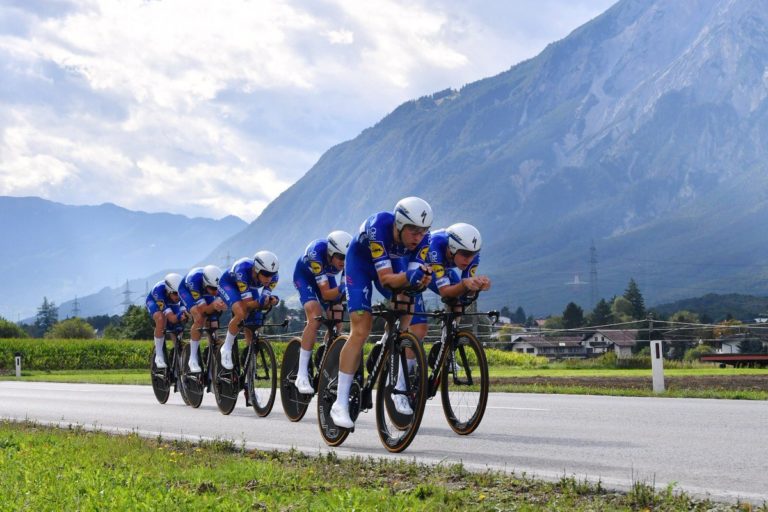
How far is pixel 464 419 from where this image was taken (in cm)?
1006

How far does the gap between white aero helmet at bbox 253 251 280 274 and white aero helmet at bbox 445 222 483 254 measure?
13.5 feet

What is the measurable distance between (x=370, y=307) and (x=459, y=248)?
4.35 ft

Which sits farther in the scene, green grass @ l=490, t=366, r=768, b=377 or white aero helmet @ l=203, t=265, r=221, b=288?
green grass @ l=490, t=366, r=768, b=377

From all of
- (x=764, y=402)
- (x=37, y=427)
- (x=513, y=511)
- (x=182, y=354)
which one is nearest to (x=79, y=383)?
(x=182, y=354)

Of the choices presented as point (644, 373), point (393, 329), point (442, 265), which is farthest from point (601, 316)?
point (393, 329)

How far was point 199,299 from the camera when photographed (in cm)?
1578

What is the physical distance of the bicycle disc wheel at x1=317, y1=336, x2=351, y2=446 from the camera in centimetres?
958

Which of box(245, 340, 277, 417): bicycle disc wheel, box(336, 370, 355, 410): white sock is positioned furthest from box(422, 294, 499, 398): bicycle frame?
box(245, 340, 277, 417): bicycle disc wheel

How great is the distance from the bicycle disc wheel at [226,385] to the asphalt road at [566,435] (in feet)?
0.74

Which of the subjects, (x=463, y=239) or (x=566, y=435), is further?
(x=566, y=435)

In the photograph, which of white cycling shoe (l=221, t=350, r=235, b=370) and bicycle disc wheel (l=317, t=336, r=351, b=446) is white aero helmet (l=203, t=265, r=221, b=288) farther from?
bicycle disc wheel (l=317, t=336, r=351, b=446)

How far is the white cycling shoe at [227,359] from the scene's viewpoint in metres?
14.0

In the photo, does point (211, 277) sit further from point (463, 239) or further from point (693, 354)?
point (693, 354)

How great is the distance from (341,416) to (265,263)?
4752 millimetres
